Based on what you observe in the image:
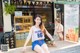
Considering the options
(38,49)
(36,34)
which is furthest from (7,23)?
(38,49)

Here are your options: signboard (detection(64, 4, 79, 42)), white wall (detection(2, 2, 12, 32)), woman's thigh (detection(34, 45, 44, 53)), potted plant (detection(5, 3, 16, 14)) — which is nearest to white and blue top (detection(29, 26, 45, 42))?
woman's thigh (detection(34, 45, 44, 53))

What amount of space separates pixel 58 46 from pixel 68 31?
78 centimetres

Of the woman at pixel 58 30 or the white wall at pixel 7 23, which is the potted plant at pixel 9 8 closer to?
the white wall at pixel 7 23

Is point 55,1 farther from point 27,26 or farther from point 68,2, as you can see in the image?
point 27,26

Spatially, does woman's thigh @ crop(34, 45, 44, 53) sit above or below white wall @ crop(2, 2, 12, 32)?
below

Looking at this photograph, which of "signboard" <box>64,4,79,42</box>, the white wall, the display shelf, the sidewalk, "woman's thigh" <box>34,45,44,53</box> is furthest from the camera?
"signboard" <box>64,4,79,42</box>

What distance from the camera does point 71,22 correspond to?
22.9 ft

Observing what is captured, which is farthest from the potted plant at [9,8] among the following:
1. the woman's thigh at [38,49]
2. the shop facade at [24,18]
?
the woman's thigh at [38,49]

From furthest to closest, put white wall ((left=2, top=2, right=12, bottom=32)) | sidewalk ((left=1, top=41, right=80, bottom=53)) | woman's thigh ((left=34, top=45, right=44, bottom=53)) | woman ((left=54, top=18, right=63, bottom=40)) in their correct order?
woman ((left=54, top=18, right=63, bottom=40)), white wall ((left=2, top=2, right=12, bottom=32)), sidewalk ((left=1, top=41, right=80, bottom=53)), woman's thigh ((left=34, top=45, right=44, bottom=53))

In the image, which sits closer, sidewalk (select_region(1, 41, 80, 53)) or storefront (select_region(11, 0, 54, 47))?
sidewalk (select_region(1, 41, 80, 53))

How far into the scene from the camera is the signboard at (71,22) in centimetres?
682

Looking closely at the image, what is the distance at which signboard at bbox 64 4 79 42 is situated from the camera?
6.82 meters

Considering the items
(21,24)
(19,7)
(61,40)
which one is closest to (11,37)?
(21,24)

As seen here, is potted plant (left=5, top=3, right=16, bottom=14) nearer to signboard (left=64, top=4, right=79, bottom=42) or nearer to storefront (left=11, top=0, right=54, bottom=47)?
storefront (left=11, top=0, right=54, bottom=47)
